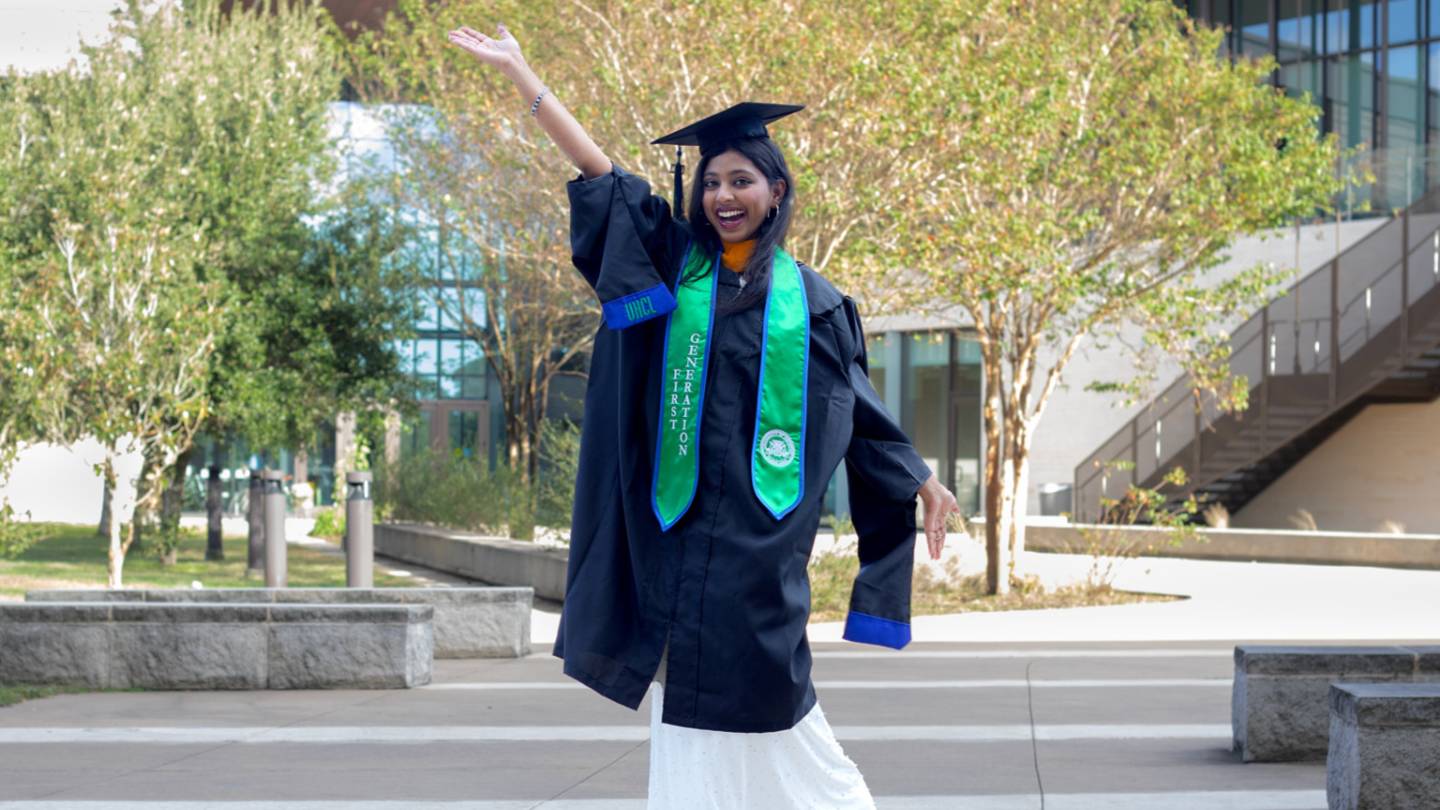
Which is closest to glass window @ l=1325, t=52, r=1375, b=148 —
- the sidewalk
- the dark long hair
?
the sidewalk

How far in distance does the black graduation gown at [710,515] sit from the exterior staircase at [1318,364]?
22315mm

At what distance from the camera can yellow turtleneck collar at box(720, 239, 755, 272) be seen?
3.74 metres

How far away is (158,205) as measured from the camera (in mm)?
18781

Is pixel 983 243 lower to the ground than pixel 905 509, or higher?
higher

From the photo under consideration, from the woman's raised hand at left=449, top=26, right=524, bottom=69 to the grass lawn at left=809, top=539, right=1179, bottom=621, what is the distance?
36.4 ft

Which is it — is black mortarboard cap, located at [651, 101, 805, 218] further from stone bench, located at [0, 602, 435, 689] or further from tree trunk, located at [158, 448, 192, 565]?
tree trunk, located at [158, 448, 192, 565]

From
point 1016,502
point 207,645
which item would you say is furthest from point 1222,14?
point 207,645

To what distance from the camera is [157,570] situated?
2034 centimetres

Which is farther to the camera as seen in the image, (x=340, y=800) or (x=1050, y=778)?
(x=1050, y=778)

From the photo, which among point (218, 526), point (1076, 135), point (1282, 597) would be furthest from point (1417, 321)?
point (218, 526)

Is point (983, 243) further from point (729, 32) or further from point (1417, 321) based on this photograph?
point (1417, 321)

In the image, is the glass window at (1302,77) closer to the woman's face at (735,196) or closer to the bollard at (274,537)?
the bollard at (274,537)

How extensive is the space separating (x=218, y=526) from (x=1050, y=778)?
17.8m

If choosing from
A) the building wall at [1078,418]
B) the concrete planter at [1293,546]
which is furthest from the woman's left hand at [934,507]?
the building wall at [1078,418]
